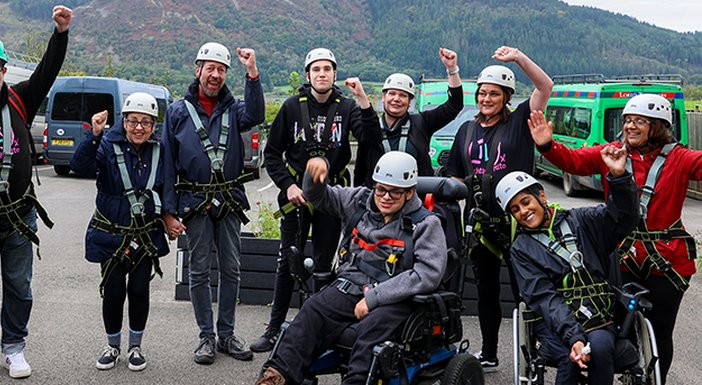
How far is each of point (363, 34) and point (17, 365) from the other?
14676cm

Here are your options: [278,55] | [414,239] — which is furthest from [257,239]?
[278,55]

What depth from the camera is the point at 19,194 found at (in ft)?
19.0

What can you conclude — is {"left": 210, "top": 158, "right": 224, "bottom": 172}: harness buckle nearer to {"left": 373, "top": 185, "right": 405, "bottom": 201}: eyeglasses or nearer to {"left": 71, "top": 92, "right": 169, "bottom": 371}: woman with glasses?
{"left": 71, "top": 92, "right": 169, "bottom": 371}: woman with glasses

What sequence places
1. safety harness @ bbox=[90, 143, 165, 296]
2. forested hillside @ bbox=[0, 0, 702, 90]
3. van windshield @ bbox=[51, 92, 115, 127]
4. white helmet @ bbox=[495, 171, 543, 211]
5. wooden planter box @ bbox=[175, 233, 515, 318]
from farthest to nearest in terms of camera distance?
forested hillside @ bbox=[0, 0, 702, 90]
van windshield @ bbox=[51, 92, 115, 127]
wooden planter box @ bbox=[175, 233, 515, 318]
safety harness @ bbox=[90, 143, 165, 296]
white helmet @ bbox=[495, 171, 543, 211]

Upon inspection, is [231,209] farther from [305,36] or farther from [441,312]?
[305,36]

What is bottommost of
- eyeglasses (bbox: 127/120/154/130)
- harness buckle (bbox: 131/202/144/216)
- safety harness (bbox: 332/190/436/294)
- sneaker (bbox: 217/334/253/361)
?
sneaker (bbox: 217/334/253/361)

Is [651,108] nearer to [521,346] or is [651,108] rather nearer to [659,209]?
[659,209]

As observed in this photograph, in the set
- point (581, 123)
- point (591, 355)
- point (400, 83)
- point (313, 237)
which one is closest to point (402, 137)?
point (400, 83)

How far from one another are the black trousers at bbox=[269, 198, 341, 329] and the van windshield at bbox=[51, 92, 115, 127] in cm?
1541

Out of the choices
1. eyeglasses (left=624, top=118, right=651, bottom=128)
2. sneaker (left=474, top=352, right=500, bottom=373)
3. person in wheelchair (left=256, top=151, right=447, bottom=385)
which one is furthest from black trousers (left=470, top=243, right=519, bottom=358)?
eyeglasses (left=624, top=118, right=651, bottom=128)

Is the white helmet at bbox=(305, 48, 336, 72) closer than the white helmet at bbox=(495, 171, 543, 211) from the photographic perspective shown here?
No

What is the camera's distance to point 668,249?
5.09m

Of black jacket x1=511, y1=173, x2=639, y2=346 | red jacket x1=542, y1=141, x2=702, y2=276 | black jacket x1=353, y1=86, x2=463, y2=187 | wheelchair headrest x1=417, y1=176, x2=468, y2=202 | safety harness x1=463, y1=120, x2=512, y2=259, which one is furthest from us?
black jacket x1=353, y1=86, x2=463, y2=187

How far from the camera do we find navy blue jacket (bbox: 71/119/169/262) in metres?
5.97
